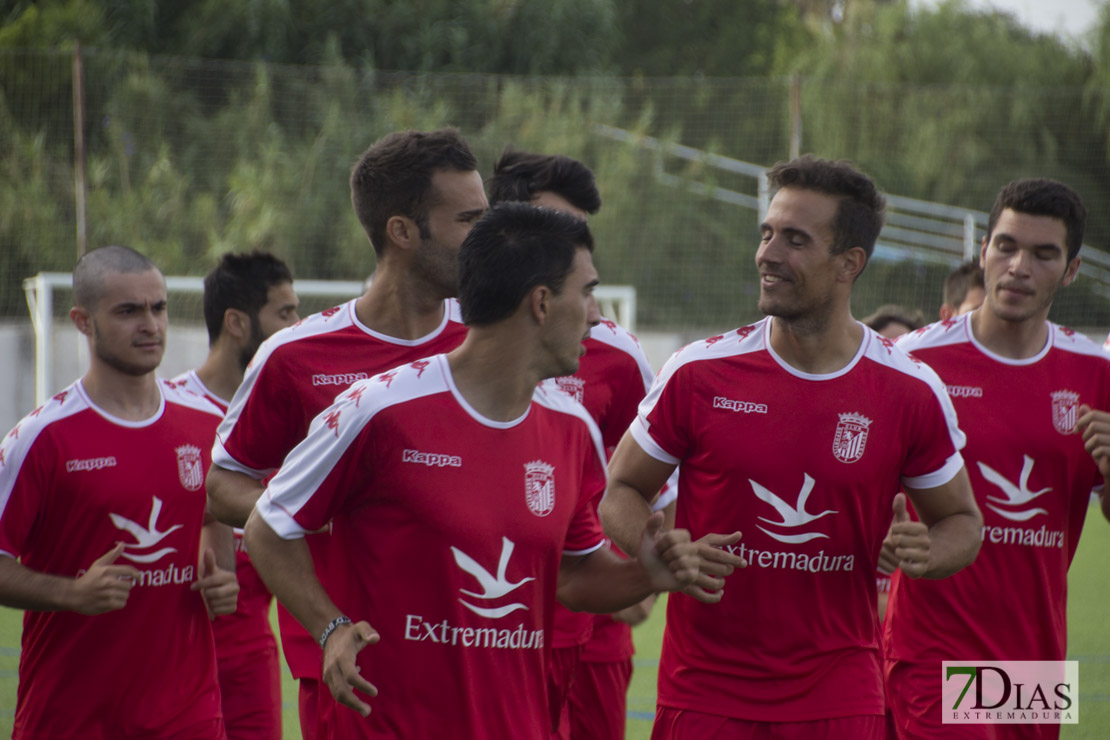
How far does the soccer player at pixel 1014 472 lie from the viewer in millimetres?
4688

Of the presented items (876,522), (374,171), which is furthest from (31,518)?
(876,522)

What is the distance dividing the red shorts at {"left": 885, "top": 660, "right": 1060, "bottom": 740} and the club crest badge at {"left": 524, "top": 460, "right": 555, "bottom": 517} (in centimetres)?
218

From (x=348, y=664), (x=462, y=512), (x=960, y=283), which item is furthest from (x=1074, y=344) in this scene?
(x=348, y=664)

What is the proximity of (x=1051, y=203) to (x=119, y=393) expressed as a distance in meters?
3.82

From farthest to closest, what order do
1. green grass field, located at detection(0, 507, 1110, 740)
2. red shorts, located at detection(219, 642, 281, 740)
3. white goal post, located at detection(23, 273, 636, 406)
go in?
white goal post, located at detection(23, 273, 636, 406), green grass field, located at detection(0, 507, 1110, 740), red shorts, located at detection(219, 642, 281, 740)

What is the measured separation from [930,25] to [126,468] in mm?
25025

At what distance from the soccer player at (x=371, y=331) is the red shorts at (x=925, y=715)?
7.40 ft

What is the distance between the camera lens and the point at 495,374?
3.21m

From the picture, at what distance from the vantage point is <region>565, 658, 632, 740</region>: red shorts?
16.8 ft

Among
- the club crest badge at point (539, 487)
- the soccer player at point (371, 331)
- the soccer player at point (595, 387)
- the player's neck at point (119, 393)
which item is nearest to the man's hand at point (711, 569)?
the club crest badge at point (539, 487)

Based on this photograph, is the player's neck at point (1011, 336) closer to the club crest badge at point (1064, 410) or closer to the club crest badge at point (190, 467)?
the club crest badge at point (1064, 410)

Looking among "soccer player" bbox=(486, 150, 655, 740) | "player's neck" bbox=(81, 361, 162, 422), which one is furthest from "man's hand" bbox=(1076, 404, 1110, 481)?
"player's neck" bbox=(81, 361, 162, 422)

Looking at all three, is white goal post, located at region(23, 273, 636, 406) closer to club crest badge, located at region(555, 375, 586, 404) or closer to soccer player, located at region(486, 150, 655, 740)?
soccer player, located at region(486, 150, 655, 740)

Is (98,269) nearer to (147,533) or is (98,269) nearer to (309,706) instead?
(147,533)
